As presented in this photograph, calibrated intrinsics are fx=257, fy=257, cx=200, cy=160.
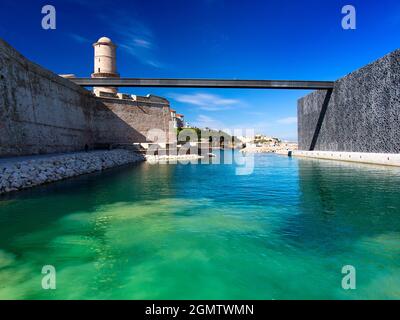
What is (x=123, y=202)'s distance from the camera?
27.9 feet

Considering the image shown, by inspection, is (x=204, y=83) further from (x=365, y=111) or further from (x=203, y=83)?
(x=365, y=111)

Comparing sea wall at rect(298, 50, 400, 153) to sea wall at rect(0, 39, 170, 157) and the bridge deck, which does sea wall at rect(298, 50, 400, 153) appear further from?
sea wall at rect(0, 39, 170, 157)

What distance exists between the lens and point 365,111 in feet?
62.8

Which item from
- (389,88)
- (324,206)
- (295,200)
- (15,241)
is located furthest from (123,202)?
(389,88)

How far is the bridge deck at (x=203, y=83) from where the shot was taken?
22.7 meters

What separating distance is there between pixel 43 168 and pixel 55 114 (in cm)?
879

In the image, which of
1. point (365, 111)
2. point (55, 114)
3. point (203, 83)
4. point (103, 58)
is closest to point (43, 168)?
point (55, 114)

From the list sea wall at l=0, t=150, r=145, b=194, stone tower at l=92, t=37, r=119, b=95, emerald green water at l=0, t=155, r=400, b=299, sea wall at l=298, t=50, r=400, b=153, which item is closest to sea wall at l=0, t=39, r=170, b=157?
sea wall at l=0, t=150, r=145, b=194

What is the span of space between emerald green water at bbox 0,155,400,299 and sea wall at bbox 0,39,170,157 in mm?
7455

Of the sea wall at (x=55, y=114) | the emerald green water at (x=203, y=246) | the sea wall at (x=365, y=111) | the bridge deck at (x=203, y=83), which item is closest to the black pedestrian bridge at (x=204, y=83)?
the bridge deck at (x=203, y=83)

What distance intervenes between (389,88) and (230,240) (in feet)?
57.6
